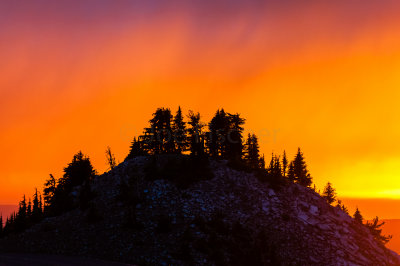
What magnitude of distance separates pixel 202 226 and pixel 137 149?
36372mm

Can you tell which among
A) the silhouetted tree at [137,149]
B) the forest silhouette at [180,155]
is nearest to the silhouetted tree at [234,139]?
the forest silhouette at [180,155]

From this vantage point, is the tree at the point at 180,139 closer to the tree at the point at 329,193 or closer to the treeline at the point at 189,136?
the treeline at the point at 189,136

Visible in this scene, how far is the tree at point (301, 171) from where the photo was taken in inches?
3396

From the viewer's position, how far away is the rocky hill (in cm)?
3572

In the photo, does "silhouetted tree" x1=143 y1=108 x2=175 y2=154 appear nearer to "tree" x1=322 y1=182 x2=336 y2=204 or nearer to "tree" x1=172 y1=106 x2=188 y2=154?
"tree" x1=172 y1=106 x2=188 y2=154

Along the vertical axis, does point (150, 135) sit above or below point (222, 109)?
below

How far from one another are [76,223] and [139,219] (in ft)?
25.1

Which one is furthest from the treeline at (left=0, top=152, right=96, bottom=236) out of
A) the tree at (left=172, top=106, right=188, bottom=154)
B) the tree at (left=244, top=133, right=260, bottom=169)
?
the tree at (left=244, top=133, right=260, bottom=169)

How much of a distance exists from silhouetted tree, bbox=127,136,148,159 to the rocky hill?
17.3 m

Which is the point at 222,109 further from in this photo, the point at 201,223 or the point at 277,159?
the point at 201,223

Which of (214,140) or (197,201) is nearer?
(197,201)

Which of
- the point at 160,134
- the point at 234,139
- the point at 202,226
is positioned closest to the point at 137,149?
the point at 160,134

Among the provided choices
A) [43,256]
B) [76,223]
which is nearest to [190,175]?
[76,223]

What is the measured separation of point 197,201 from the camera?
4366 centimetres
